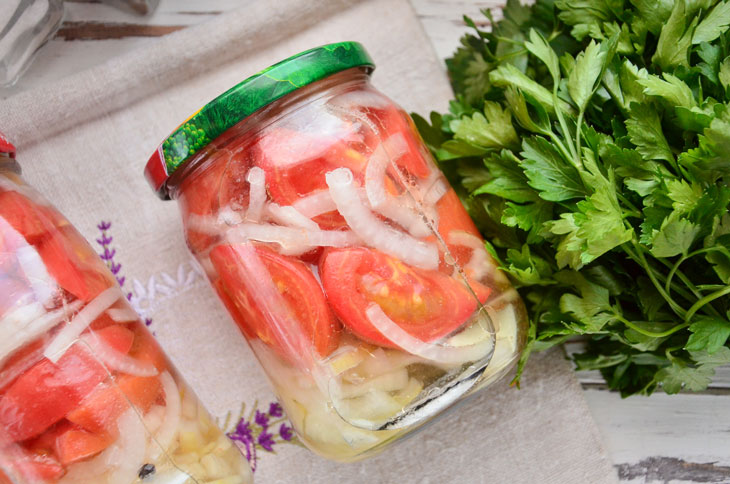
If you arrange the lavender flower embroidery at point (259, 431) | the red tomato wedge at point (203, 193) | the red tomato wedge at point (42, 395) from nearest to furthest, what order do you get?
the red tomato wedge at point (42, 395), the red tomato wedge at point (203, 193), the lavender flower embroidery at point (259, 431)

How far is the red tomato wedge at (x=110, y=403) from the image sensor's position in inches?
32.5

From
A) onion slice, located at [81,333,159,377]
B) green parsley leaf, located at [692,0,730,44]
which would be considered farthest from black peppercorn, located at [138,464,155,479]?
green parsley leaf, located at [692,0,730,44]

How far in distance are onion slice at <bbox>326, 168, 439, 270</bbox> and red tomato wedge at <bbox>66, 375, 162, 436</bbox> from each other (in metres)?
0.36

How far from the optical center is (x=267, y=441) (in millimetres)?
1146

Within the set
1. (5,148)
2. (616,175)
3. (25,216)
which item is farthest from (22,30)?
(616,175)

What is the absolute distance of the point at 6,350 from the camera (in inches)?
32.3

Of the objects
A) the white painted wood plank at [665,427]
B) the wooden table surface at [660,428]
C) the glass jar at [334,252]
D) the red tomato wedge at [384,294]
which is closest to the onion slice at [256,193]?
the glass jar at [334,252]

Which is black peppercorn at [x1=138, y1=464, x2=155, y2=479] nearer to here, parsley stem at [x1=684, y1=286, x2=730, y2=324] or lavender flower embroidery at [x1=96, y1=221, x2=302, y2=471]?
lavender flower embroidery at [x1=96, y1=221, x2=302, y2=471]

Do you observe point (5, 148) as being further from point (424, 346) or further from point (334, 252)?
point (424, 346)

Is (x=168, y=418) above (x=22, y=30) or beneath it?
beneath

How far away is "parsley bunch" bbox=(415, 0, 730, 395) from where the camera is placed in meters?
0.87

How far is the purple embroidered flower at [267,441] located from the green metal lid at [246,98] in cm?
51

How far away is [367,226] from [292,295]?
0.14 metres

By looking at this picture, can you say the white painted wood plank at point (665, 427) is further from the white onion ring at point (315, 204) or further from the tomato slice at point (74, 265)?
the tomato slice at point (74, 265)
